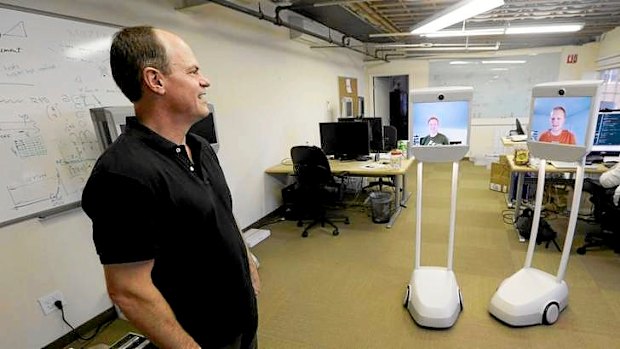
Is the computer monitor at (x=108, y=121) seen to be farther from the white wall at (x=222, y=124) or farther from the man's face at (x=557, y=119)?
the man's face at (x=557, y=119)

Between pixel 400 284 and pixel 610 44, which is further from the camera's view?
pixel 610 44

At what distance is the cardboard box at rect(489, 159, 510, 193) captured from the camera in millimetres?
5031

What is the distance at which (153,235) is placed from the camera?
86 centimetres

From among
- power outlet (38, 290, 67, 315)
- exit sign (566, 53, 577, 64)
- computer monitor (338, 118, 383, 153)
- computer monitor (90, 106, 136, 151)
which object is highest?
exit sign (566, 53, 577, 64)

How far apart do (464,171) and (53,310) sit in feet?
21.8

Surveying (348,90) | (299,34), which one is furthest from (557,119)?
(348,90)

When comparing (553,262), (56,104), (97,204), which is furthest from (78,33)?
(553,262)

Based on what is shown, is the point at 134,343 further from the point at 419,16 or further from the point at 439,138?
the point at 419,16

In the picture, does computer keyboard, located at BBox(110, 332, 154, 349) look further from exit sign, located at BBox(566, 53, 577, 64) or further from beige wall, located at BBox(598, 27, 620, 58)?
exit sign, located at BBox(566, 53, 577, 64)

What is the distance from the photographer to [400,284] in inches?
108

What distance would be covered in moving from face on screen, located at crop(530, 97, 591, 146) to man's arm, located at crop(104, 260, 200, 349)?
93.1 inches

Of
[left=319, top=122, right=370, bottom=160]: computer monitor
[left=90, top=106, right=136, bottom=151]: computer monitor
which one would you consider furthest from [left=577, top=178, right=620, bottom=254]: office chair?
[left=90, top=106, right=136, bottom=151]: computer monitor

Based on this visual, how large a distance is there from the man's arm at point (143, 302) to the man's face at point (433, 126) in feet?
6.04

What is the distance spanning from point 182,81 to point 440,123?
169 centimetres
